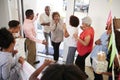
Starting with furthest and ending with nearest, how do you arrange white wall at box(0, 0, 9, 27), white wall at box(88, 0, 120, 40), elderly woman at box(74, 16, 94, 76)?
white wall at box(0, 0, 9, 27) → white wall at box(88, 0, 120, 40) → elderly woman at box(74, 16, 94, 76)

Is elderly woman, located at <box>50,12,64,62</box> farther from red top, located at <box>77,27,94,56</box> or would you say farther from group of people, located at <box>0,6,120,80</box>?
red top, located at <box>77,27,94,56</box>

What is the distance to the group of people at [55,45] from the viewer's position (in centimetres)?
97

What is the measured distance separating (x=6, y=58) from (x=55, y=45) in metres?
2.35

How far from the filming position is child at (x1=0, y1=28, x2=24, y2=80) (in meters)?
1.84

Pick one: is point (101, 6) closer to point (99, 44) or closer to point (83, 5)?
point (83, 5)

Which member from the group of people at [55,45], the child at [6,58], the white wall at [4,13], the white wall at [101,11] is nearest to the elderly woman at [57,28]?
the group of people at [55,45]

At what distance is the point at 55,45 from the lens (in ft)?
13.6

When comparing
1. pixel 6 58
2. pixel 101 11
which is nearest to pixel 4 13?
pixel 101 11

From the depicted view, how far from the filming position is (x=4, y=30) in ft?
6.51

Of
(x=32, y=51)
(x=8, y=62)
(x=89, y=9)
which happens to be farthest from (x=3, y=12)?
(x=8, y=62)

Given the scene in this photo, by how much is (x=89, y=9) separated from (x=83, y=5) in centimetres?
18

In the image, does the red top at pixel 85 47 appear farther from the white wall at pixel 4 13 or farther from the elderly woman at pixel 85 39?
the white wall at pixel 4 13

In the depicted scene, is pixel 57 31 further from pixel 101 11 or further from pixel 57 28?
pixel 101 11

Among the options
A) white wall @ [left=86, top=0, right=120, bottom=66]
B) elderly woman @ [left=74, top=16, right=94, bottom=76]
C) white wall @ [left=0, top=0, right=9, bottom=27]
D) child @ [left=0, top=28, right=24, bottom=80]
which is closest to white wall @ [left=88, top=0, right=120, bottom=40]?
white wall @ [left=86, top=0, right=120, bottom=66]
